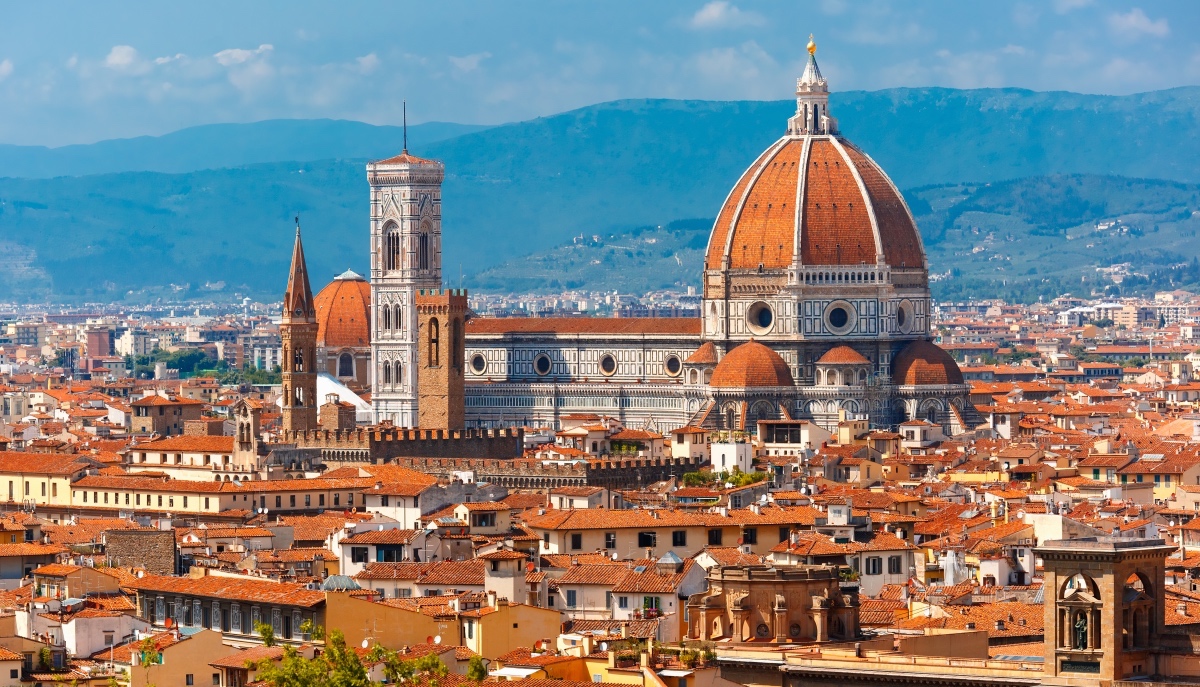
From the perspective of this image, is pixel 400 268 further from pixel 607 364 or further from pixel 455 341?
pixel 455 341

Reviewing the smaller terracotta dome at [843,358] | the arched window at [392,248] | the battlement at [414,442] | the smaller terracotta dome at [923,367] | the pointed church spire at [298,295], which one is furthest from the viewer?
the arched window at [392,248]

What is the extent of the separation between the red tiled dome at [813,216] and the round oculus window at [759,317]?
5.27 feet

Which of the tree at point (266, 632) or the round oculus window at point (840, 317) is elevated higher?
the round oculus window at point (840, 317)

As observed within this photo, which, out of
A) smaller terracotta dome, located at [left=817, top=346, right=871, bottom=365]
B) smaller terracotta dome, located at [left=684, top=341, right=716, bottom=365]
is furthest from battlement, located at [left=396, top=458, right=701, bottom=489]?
smaller terracotta dome, located at [left=684, top=341, right=716, bottom=365]

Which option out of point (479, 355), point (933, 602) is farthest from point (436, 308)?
point (933, 602)

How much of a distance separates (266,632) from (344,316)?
11191cm

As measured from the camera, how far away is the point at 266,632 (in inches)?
1741

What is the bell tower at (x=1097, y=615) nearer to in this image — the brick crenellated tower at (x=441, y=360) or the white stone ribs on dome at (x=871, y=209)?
the brick crenellated tower at (x=441, y=360)

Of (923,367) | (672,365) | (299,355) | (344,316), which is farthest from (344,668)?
(344,316)

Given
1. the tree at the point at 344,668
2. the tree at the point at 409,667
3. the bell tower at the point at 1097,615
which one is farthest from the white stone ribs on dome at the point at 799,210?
the bell tower at the point at 1097,615

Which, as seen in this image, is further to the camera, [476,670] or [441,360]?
[441,360]

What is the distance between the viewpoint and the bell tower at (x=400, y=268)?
13300 cm

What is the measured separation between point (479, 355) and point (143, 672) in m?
94.4

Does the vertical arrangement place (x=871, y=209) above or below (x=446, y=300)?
above
